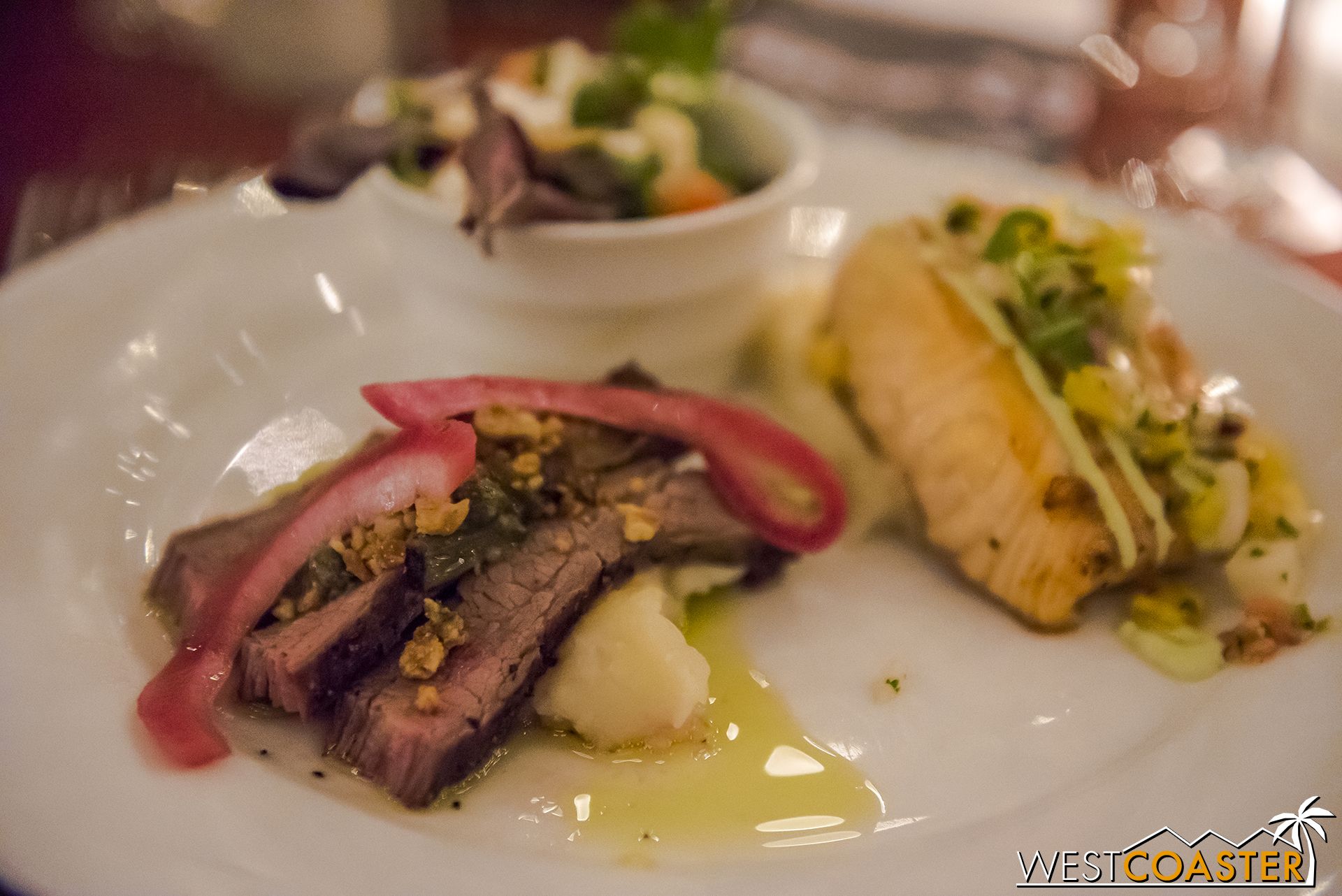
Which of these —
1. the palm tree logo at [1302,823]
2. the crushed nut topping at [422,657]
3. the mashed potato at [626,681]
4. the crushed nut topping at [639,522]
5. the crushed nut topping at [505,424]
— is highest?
the crushed nut topping at [505,424]

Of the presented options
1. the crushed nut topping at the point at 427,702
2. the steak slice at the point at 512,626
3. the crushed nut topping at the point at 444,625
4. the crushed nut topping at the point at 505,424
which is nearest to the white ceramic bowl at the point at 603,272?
the crushed nut topping at the point at 505,424

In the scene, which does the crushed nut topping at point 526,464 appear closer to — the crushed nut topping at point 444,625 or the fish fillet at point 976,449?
the crushed nut topping at point 444,625

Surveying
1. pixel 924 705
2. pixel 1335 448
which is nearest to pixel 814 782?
pixel 924 705

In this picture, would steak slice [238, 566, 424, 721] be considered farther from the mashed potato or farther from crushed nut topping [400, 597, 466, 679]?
the mashed potato

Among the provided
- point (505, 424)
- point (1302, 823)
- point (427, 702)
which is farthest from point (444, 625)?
point (1302, 823)

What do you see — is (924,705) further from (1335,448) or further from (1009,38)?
(1009,38)

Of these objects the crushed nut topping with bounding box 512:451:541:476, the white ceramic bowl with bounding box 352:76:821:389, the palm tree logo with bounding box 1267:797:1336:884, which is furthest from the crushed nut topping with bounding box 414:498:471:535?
the palm tree logo with bounding box 1267:797:1336:884
